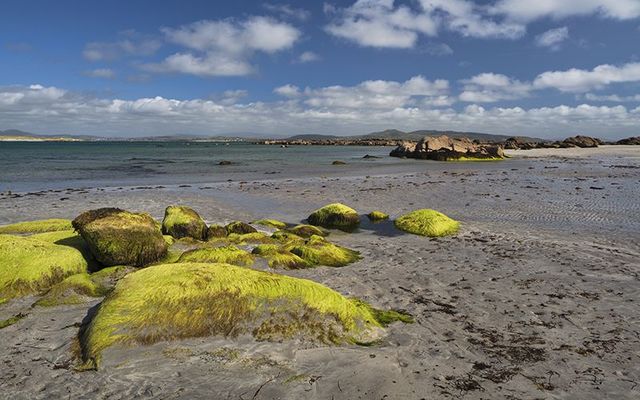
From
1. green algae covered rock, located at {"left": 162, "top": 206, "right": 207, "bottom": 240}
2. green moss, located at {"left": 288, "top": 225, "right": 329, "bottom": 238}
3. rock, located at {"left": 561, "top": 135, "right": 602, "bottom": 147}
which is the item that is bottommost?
green moss, located at {"left": 288, "top": 225, "right": 329, "bottom": 238}

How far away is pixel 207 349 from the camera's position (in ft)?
19.0

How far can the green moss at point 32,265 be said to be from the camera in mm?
8055

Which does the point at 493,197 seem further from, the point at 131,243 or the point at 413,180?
the point at 131,243

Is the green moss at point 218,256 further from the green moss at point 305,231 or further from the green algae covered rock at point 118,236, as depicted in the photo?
the green moss at point 305,231

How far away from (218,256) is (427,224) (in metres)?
6.93

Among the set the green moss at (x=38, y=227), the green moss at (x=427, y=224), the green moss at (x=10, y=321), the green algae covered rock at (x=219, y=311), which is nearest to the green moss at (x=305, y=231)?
the green moss at (x=427, y=224)

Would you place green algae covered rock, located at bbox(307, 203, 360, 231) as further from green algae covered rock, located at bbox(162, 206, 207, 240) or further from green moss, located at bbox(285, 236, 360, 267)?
green algae covered rock, located at bbox(162, 206, 207, 240)

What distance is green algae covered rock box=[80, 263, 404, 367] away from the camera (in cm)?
599

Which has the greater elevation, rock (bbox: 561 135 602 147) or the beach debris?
rock (bbox: 561 135 602 147)

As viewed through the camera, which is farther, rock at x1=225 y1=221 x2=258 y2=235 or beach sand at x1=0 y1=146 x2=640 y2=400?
rock at x1=225 y1=221 x2=258 y2=235

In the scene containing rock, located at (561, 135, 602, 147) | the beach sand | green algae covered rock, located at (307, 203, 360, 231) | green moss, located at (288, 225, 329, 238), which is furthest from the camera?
rock, located at (561, 135, 602, 147)

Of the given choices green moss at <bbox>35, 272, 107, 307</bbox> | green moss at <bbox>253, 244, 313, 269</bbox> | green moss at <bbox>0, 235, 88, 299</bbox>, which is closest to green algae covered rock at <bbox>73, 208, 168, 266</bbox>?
A: green moss at <bbox>0, 235, 88, 299</bbox>

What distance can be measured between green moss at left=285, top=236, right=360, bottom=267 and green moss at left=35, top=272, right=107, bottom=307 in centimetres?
447

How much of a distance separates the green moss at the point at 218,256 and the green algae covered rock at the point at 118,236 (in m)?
0.82
